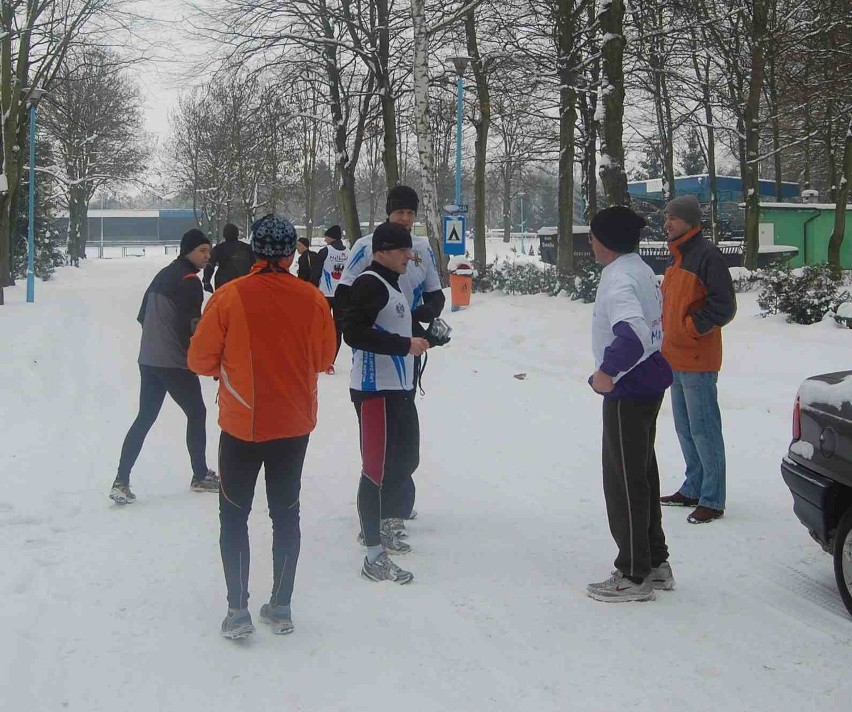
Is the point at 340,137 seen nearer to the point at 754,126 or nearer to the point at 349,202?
the point at 349,202

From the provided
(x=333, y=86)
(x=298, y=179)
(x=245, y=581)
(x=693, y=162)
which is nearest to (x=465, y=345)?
(x=245, y=581)

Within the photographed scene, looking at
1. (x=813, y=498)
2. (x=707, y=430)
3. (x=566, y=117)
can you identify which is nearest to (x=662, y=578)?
(x=813, y=498)

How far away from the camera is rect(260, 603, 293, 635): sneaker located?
4211mm

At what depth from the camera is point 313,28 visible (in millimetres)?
22391

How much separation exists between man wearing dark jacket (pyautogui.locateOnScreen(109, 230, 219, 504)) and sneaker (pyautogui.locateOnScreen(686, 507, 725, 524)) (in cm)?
349

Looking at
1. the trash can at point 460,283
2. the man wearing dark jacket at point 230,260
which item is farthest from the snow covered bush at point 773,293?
the man wearing dark jacket at point 230,260

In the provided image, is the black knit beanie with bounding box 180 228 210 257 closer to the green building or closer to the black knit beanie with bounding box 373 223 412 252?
the black knit beanie with bounding box 373 223 412 252

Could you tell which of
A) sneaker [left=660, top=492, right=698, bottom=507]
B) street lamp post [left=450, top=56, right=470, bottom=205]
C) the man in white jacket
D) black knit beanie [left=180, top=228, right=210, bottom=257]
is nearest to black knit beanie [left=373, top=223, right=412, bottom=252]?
the man in white jacket

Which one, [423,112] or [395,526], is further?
[423,112]

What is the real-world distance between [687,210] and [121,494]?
4206 millimetres

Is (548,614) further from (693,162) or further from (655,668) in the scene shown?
(693,162)

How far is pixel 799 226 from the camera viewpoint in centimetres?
3027

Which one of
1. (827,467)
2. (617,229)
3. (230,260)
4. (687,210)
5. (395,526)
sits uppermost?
(687,210)

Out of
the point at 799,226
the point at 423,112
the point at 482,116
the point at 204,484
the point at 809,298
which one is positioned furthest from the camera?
the point at 799,226
